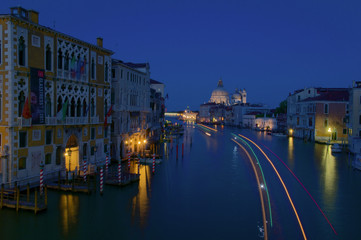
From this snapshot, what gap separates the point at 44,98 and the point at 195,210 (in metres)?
11.7

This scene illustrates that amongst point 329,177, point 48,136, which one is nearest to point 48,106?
point 48,136

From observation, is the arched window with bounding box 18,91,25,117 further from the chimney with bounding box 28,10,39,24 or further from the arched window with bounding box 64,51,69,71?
the chimney with bounding box 28,10,39,24

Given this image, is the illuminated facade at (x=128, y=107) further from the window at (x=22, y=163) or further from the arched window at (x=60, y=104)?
the window at (x=22, y=163)

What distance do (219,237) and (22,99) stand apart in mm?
13868

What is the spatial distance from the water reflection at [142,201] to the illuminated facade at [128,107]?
18.4ft

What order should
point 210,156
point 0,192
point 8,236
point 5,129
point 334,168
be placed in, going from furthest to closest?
point 210,156, point 334,168, point 5,129, point 0,192, point 8,236

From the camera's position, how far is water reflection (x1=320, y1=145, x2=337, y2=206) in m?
22.0

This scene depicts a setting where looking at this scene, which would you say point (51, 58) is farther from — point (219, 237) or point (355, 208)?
point (355, 208)

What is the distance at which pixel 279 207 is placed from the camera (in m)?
19.3

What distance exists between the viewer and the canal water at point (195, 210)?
50.0 feet

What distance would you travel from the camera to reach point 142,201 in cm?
1995

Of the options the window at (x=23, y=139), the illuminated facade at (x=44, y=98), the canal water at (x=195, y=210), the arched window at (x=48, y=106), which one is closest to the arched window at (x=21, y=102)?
the illuminated facade at (x=44, y=98)

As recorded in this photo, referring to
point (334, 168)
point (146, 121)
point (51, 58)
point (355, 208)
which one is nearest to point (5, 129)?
point (51, 58)

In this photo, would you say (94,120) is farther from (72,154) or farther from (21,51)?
(21,51)
